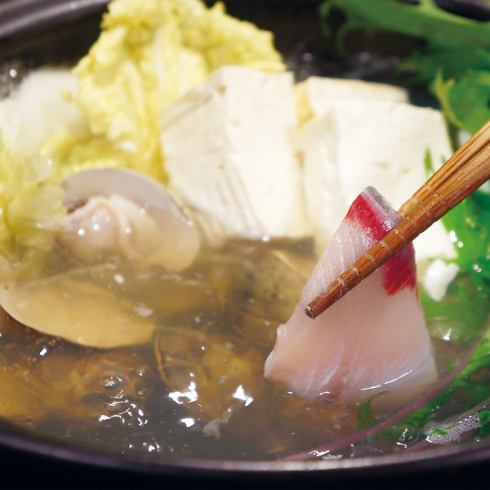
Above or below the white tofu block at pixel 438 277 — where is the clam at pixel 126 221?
above

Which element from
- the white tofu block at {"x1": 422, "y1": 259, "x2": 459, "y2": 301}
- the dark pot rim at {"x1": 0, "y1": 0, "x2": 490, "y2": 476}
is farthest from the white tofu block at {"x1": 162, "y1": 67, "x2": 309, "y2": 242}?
the dark pot rim at {"x1": 0, "y1": 0, "x2": 490, "y2": 476}

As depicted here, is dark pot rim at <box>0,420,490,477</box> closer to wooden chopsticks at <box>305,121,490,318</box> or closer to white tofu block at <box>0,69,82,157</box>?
wooden chopsticks at <box>305,121,490,318</box>

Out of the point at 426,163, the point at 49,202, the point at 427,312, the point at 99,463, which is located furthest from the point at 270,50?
the point at 99,463

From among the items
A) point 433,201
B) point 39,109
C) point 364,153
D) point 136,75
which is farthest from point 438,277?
point 39,109

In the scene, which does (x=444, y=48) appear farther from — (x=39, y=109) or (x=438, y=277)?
(x=39, y=109)

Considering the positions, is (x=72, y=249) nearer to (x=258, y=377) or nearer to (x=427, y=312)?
(x=258, y=377)

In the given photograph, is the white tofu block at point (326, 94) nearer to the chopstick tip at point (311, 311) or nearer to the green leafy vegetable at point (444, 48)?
the green leafy vegetable at point (444, 48)

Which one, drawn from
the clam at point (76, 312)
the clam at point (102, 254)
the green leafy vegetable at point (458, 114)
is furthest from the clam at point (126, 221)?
the green leafy vegetable at point (458, 114)
